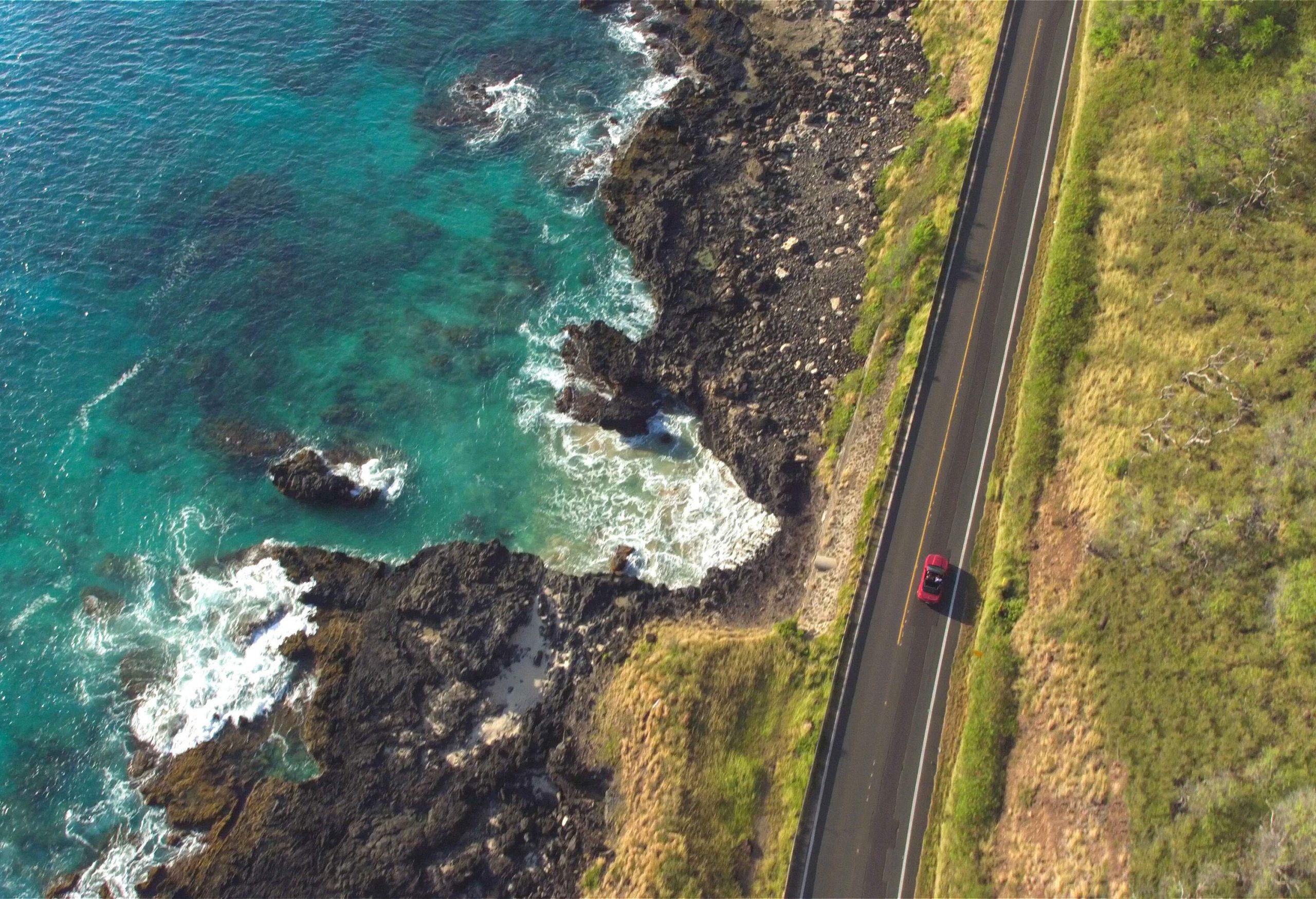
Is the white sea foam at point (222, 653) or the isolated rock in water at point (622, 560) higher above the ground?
the isolated rock in water at point (622, 560)

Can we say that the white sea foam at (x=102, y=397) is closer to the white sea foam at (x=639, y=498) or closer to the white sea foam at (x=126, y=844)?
the white sea foam at (x=126, y=844)

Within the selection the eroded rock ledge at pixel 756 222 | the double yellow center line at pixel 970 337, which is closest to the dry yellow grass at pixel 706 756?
the double yellow center line at pixel 970 337

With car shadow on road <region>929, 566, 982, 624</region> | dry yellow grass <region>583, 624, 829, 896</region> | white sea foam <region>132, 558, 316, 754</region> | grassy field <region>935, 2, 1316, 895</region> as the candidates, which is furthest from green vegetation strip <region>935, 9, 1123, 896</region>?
white sea foam <region>132, 558, 316, 754</region>

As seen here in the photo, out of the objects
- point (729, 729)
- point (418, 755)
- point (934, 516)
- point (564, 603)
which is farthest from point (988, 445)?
point (418, 755)

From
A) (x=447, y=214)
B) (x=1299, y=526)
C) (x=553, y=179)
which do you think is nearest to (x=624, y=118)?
(x=553, y=179)

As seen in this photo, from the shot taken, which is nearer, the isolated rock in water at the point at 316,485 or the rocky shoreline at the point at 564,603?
the rocky shoreline at the point at 564,603

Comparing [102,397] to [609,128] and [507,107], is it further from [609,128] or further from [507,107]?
[609,128]
